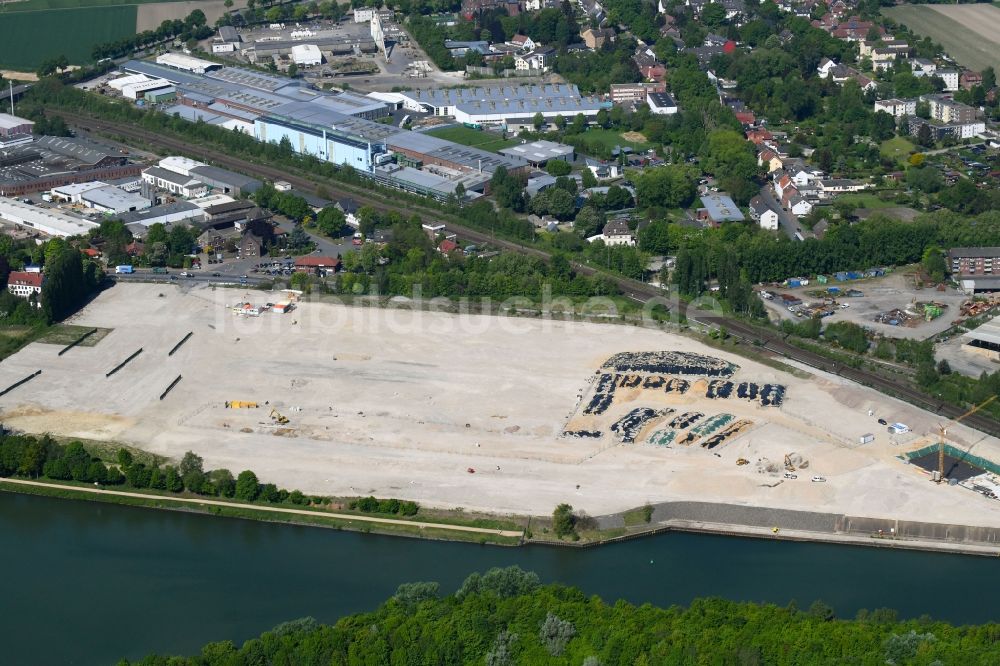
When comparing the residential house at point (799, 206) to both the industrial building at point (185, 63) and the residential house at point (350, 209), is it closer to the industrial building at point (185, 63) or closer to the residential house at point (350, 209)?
the residential house at point (350, 209)

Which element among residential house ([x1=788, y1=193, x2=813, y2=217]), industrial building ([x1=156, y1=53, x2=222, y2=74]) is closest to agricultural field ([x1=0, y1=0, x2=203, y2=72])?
industrial building ([x1=156, y1=53, x2=222, y2=74])

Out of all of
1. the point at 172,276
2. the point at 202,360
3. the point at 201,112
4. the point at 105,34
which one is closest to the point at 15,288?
the point at 172,276

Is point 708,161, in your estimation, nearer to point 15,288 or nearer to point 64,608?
point 15,288

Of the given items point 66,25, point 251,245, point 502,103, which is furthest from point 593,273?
point 66,25

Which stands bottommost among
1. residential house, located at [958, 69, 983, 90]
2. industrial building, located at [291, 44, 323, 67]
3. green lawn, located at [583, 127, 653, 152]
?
green lawn, located at [583, 127, 653, 152]

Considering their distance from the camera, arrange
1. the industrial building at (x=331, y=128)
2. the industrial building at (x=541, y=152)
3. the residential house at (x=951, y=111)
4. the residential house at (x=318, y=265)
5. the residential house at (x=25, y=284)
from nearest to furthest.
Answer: the residential house at (x=25, y=284) → the residential house at (x=318, y=265) → the industrial building at (x=331, y=128) → the industrial building at (x=541, y=152) → the residential house at (x=951, y=111)

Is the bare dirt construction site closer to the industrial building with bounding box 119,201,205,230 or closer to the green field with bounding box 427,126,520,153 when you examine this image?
the industrial building with bounding box 119,201,205,230

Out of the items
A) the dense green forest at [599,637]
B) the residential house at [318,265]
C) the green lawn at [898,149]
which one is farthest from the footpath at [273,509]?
the green lawn at [898,149]
